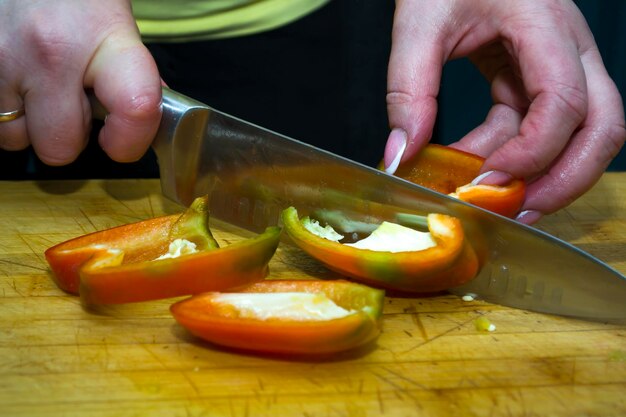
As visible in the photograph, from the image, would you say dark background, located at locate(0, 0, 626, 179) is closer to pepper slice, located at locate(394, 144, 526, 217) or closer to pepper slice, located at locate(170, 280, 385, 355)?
pepper slice, located at locate(394, 144, 526, 217)

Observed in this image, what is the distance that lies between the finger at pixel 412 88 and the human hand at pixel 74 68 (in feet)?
1.43

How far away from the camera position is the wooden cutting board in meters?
1.15

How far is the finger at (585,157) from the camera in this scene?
1.62 metres

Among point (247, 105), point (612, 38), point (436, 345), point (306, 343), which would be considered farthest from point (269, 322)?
point (612, 38)

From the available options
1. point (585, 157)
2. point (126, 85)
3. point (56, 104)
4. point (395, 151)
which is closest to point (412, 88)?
point (395, 151)

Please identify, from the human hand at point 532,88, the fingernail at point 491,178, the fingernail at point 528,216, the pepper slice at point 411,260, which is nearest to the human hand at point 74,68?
the pepper slice at point 411,260

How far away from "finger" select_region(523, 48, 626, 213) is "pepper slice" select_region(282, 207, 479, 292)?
291mm

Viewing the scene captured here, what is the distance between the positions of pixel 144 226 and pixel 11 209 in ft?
1.35

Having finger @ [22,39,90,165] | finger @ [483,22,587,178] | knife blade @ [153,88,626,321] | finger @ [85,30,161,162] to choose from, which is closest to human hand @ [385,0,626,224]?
finger @ [483,22,587,178]

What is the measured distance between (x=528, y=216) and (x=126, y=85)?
0.79 metres

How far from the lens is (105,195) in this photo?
6.01 ft

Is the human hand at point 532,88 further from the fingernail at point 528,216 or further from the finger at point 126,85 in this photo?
the finger at point 126,85

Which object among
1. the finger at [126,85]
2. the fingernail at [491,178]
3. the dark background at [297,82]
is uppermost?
the finger at [126,85]

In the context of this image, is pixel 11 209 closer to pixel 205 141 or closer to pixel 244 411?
pixel 205 141
